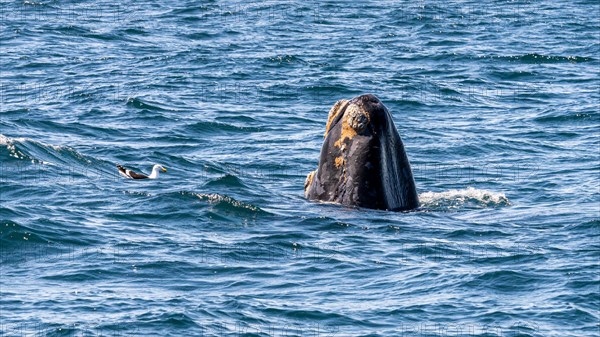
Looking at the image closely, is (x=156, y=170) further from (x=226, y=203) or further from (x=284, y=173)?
(x=226, y=203)

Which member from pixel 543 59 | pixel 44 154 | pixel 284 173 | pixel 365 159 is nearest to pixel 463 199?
pixel 365 159

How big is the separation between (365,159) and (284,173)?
5.57m

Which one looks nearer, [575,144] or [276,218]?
[276,218]

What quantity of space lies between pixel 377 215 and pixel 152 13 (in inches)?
1144

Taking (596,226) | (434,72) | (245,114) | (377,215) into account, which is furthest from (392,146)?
(434,72)

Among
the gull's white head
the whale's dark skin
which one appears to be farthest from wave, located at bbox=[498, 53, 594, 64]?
the whale's dark skin

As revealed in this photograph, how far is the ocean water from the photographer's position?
637 inches

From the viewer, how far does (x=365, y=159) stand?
19469 mm

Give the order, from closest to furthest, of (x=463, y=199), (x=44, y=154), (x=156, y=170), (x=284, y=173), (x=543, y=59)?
(x=463, y=199) → (x=156, y=170) → (x=284, y=173) → (x=44, y=154) → (x=543, y=59)

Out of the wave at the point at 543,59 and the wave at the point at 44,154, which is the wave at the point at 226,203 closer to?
the wave at the point at 44,154

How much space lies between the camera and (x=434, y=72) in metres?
37.5

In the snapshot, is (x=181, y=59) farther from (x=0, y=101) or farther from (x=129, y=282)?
(x=129, y=282)

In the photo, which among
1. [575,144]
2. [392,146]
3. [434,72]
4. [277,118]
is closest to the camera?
[392,146]

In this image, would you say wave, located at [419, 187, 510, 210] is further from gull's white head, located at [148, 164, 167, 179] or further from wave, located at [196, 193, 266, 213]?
gull's white head, located at [148, 164, 167, 179]
